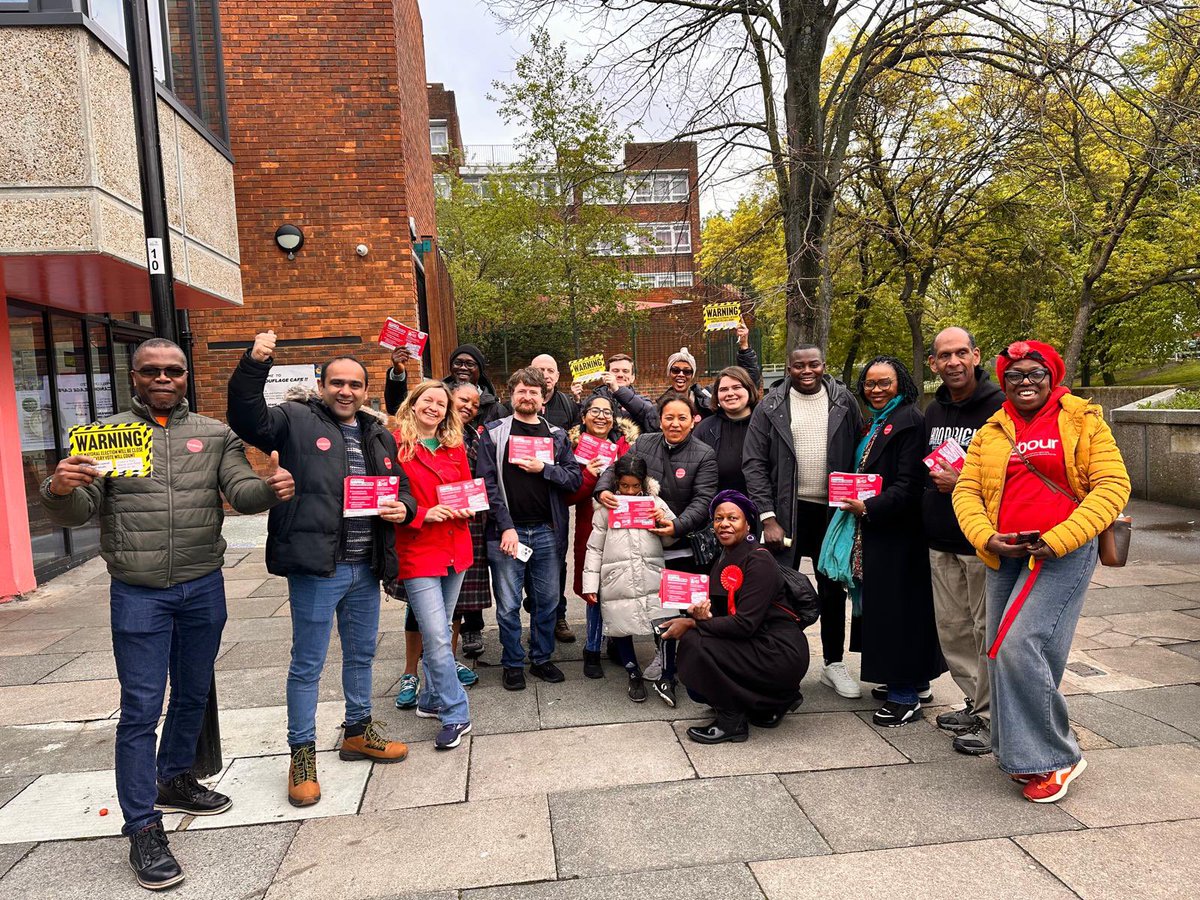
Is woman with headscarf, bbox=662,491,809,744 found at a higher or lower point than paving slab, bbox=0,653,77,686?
higher

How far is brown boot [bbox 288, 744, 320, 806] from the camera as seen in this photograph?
3680mm

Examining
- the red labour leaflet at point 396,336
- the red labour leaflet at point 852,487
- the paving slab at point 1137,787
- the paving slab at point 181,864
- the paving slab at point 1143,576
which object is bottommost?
the paving slab at point 1143,576

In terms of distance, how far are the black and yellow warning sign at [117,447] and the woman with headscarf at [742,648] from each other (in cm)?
275

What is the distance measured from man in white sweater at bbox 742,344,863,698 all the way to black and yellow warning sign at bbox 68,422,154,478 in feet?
10.6

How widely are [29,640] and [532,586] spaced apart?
4299 mm

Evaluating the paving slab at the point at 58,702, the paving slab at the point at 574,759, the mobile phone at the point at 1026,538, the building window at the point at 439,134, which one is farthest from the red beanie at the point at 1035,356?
the building window at the point at 439,134

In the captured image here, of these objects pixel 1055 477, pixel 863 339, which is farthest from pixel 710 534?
pixel 863 339

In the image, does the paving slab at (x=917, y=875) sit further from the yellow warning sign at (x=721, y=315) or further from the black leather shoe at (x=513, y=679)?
the yellow warning sign at (x=721, y=315)

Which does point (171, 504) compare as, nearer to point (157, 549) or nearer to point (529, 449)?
point (157, 549)

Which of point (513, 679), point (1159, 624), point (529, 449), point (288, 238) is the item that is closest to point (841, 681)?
point (513, 679)

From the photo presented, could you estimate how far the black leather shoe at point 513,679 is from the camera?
5098mm

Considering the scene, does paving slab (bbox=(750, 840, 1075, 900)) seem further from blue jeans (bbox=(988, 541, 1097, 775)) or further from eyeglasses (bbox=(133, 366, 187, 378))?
eyeglasses (bbox=(133, 366, 187, 378))

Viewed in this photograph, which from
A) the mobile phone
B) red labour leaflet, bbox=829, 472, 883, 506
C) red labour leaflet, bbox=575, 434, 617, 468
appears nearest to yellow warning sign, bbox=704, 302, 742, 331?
red labour leaflet, bbox=575, 434, 617, 468

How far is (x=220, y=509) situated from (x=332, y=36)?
9.43 m
